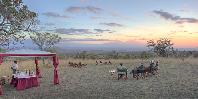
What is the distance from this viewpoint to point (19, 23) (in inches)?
1204

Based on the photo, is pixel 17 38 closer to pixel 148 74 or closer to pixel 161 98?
pixel 148 74

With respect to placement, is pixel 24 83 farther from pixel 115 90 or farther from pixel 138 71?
pixel 138 71

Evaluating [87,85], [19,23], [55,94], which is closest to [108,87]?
[87,85]


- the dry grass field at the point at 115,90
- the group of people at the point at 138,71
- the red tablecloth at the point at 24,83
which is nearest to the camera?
the dry grass field at the point at 115,90

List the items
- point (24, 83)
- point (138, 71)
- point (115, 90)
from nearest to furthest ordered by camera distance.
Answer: point (115, 90) < point (24, 83) < point (138, 71)

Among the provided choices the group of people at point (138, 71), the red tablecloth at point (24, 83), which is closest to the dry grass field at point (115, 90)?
the red tablecloth at point (24, 83)

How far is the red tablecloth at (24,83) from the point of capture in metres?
25.4

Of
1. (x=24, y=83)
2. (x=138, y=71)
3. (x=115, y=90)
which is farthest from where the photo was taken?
(x=138, y=71)

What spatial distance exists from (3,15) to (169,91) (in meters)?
13.5

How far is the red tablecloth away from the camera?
25359 millimetres

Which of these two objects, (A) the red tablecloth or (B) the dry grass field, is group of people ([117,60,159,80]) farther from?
(A) the red tablecloth

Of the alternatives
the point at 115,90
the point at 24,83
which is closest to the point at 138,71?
the point at 115,90

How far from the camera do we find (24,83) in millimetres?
25672

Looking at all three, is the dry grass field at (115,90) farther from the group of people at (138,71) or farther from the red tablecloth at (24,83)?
the group of people at (138,71)
